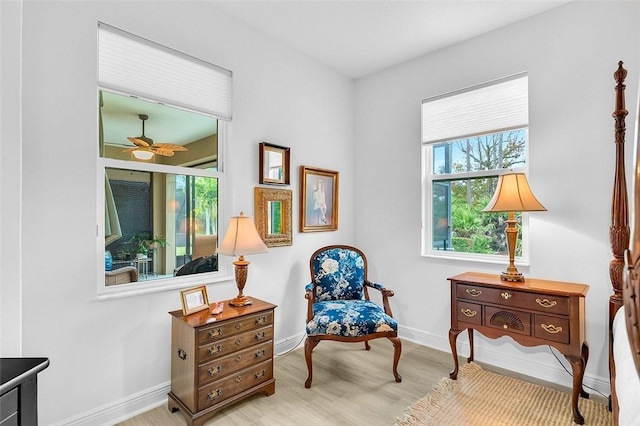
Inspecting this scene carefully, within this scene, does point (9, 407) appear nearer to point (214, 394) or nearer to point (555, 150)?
point (214, 394)

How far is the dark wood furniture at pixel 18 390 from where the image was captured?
1022mm

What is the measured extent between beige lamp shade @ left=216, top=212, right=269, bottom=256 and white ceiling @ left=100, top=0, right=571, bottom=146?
0.78m

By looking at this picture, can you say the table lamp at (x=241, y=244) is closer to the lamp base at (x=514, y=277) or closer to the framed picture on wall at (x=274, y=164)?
the framed picture on wall at (x=274, y=164)

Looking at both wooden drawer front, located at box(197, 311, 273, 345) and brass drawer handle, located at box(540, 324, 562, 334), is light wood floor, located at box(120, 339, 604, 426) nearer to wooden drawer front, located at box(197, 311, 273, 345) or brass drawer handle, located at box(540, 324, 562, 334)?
wooden drawer front, located at box(197, 311, 273, 345)

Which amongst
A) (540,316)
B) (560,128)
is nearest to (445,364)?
(540,316)

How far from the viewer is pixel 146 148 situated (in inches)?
87.2

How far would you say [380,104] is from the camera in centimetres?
350

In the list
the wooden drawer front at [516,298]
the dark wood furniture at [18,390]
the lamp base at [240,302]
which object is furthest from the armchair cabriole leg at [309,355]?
the dark wood furniture at [18,390]

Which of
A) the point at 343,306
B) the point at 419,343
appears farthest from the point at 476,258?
the point at 343,306

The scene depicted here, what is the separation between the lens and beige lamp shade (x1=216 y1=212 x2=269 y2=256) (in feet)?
7.06

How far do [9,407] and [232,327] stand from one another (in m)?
1.11

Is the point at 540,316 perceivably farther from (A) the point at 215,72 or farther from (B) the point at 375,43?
(A) the point at 215,72

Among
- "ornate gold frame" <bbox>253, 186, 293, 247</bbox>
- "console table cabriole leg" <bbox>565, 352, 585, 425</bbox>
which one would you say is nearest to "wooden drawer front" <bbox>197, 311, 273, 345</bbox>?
"ornate gold frame" <bbox>253, 186, 293, 247</bbox>

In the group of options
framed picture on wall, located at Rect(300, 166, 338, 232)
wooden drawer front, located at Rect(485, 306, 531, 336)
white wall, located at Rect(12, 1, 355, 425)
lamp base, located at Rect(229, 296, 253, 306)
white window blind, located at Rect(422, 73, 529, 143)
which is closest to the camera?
white wall, located at Rect(12, 1, 355, 425)
